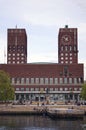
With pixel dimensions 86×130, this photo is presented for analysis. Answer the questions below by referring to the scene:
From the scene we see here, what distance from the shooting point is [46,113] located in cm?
Result: 13075

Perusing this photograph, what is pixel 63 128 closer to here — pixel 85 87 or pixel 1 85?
pixel 1 85

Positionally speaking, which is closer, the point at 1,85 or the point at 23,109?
the point at 23,109

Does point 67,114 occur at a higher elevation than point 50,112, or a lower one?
higher

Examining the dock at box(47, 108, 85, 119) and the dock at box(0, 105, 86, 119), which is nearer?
the dock at box(47, 108, 85, 119)

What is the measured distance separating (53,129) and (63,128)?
10.3 ft

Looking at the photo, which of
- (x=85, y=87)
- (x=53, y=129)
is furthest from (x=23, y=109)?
(x=53, y=129)

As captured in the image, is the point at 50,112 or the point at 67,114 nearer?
the point at 67,114

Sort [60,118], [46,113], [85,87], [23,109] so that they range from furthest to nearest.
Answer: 1. [85,87]
2. [23,109]
3. [46,113]
4. [60,118]

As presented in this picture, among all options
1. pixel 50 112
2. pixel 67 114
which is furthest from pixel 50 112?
pixel 67 114

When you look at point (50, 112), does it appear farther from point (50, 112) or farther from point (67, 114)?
point (67, 114)

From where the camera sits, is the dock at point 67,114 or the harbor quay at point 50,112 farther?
the harbor quay at point 50,112

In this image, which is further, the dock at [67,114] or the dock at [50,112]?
the dock at [50,112]

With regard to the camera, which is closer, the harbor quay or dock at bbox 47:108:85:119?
dock at bbox 47:108:85:119

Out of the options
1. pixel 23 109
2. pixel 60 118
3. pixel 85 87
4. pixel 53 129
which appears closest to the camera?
pixel 53 129
